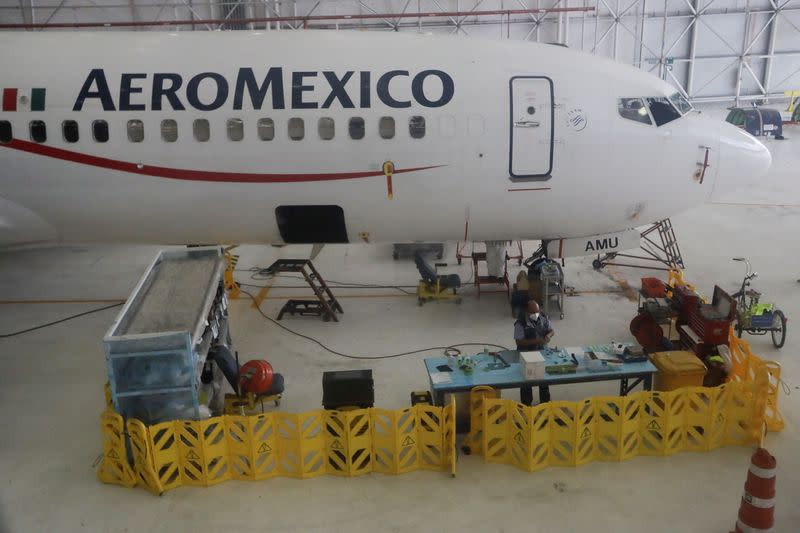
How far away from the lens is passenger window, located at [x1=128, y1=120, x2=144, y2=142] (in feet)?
40.4

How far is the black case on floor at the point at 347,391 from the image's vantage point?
31.1 feet

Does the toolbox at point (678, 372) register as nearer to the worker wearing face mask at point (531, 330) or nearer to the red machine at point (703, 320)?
the red machine at point (703, 320)

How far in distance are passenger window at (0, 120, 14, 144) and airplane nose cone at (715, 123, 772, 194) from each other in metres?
13.1

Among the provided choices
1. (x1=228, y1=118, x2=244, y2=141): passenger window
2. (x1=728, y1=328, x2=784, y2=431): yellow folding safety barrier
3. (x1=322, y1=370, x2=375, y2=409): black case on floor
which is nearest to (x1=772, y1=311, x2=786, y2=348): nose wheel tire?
(x1=728, y1=328, x2=784, y2=431): yellow folding safety barrier

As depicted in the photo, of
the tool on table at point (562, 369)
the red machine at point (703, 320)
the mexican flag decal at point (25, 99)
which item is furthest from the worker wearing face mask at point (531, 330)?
the mexican flag decal at point (25, 99)

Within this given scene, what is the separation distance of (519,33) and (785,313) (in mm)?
24182

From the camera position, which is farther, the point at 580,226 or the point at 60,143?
the point at 580,226

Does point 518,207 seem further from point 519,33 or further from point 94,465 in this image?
point 519,33

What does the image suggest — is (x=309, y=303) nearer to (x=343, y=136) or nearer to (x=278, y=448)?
(x=343, y=136)

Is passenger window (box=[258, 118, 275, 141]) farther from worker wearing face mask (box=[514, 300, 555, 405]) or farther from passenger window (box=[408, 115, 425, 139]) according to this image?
worker wearing face mask (box=[514, 300, 555, 405])

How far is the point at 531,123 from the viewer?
1234 centimetres

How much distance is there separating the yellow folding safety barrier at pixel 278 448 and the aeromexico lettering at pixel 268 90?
18.7 feet

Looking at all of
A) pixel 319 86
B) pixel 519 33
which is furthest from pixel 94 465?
pixel 519 33

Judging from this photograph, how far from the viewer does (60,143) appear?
490 inches
